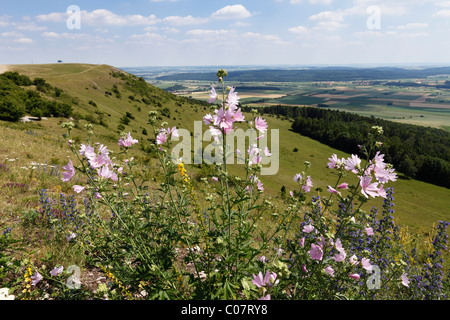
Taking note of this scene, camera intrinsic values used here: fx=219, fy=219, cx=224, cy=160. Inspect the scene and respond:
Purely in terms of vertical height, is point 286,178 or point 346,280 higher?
point 346,280

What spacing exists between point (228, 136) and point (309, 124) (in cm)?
9568

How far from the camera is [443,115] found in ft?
464

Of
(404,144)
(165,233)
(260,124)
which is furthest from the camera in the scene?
(404,144)

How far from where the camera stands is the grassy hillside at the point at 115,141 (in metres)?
11.0

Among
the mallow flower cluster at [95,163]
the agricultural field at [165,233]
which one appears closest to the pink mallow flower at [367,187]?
the agricultural field at [165,233]

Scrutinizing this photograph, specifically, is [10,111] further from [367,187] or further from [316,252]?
[367,187]

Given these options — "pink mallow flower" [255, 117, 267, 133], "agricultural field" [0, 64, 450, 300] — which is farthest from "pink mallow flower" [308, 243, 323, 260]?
"pink mallow flower" [255, 117, 267, 133]

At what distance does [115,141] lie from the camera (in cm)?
2462

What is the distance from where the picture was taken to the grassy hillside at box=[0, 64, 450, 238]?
36.1 ft

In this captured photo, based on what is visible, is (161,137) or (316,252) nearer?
(316,252)

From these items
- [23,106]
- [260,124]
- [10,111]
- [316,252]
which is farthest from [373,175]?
[23,106]

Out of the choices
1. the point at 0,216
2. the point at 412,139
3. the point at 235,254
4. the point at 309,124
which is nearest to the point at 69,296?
the point at 235,254

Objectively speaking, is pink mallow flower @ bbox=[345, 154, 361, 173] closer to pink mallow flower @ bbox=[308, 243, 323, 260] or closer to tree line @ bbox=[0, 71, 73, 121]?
pink mallow flower @ bbox=[308, 243, 323, 260]
